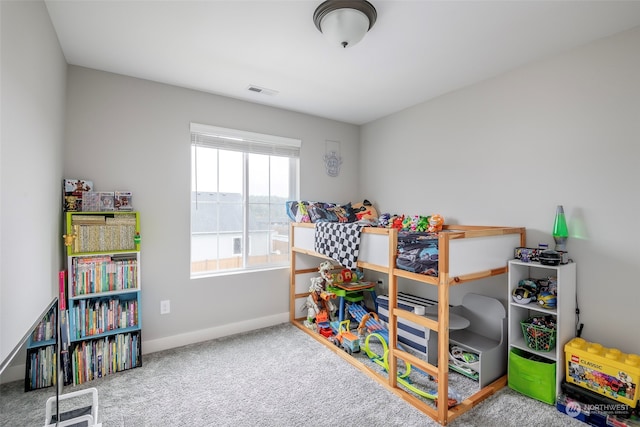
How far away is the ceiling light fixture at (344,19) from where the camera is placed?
1.64 metres

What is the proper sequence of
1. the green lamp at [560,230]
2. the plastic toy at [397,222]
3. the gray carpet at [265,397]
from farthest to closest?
1. the plastic toy at [397,222]
2. the green lamp at [560,230]
3. the gray carpet at [265,397]

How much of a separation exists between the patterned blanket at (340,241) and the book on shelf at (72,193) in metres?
1.89

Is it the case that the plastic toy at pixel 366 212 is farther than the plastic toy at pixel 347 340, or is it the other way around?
the plastic toy at pixel 366 212

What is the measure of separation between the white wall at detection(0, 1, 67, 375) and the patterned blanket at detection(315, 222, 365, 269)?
6.26ft

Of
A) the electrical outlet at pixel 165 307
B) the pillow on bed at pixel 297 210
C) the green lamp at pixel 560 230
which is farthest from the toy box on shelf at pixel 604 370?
the electrical outlet at pixel 165 307

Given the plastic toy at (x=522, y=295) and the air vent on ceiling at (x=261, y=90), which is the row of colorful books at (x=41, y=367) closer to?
the air vent on ceiling at (x=261, y=90)

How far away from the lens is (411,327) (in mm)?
2547

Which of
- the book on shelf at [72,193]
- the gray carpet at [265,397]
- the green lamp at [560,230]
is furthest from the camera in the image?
the book on shelf at [72,193]

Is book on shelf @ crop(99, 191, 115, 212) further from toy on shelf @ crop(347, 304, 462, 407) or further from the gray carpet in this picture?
toy on shelf @ crop(347, 304, 462, 407)

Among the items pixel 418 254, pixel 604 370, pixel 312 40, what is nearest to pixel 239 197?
pixel 312 40

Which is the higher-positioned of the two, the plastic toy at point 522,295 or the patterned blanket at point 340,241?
the patterned blanket at point 340,241

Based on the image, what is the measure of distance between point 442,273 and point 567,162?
129cm

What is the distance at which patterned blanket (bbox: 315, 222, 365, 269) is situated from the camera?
7.95 feet

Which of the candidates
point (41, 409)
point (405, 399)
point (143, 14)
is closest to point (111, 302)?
point (41, 409)
